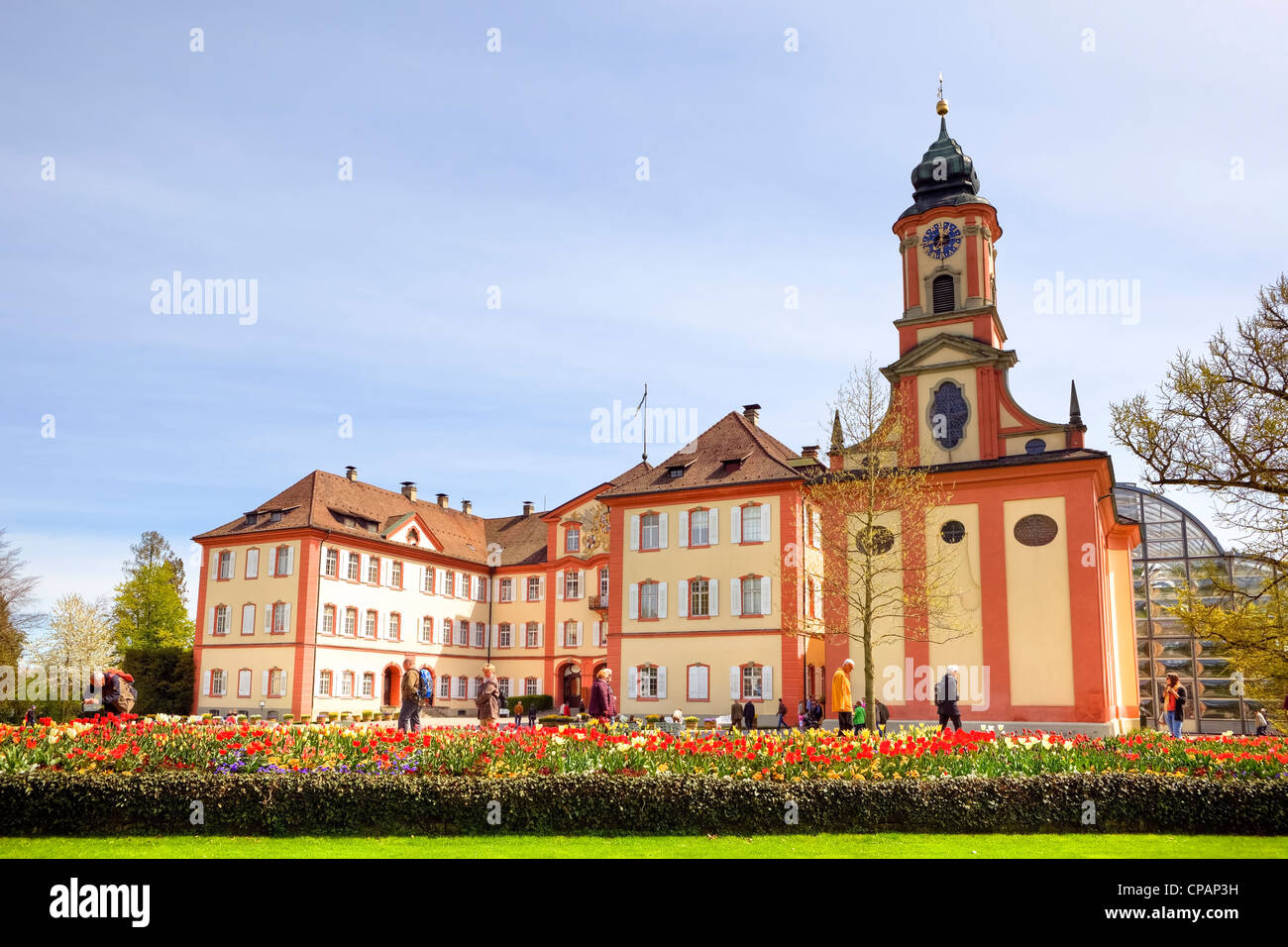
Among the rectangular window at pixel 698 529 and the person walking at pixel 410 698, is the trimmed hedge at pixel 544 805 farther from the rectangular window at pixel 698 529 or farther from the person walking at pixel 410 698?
the rectangular window at pixel 698 529

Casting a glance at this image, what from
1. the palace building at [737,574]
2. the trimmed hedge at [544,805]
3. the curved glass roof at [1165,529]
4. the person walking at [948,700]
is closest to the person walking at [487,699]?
the trimmed hedge at [544,805]

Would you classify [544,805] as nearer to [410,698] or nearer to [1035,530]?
[410,698]

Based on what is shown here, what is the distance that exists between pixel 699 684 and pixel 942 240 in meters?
18.6

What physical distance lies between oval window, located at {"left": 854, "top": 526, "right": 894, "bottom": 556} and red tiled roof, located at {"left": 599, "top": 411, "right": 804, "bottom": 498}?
8360 millimetres

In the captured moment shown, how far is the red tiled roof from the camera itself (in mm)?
41531

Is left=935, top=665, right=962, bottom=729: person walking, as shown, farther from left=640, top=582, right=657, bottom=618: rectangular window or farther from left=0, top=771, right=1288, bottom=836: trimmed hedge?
left=640, top=582, right=657, bottom=618: rectangular window

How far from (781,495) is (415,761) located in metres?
28.9

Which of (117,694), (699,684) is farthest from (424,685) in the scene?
(699,684)

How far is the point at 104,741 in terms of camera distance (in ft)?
44.6

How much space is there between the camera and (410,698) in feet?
67.4

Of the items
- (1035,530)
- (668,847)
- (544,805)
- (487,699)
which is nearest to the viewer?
(668,847)

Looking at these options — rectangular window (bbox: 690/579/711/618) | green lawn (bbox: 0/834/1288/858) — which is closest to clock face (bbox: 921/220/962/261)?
rectangular window (bbox: 690/579/711/618)
